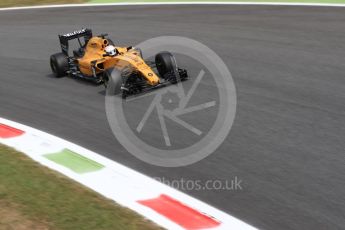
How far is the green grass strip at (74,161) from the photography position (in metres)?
6.75

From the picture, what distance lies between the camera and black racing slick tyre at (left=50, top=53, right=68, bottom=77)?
11.6 m

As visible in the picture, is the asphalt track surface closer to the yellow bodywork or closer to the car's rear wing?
the yellow bodywork

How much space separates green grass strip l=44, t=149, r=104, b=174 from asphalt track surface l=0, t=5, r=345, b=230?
1.35ft

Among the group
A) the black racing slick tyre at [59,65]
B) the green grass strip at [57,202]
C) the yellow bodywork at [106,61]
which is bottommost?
the green grass strip at [57,202]

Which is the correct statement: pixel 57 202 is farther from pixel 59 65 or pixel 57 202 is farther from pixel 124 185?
pixel 59 65

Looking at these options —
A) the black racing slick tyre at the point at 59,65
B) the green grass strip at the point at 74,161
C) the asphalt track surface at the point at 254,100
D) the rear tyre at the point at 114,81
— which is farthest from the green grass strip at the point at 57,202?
the black racing slick tyre at the point at 59,65

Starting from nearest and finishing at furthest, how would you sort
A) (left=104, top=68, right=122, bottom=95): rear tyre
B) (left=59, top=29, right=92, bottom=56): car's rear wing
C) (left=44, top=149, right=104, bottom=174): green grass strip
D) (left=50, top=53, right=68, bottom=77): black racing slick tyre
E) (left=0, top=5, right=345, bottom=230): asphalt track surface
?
(left=0, top=5, right=345, bottom=230): asphalt track surface → (left=44, top=149, right=104, bottom=174): green grass strip → (left=104, top=68, right=122, bottom=95): rear tyre → (left=50, top=53, right=68, bottom=77): black racing slick tyre → (left=59, top=29, right=92, bottom=56): car's rear wing

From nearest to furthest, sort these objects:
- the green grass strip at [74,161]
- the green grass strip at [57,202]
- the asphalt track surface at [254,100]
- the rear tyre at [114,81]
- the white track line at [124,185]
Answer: the green grass strip at [57,202] → the white track line at [124,185] → the asphalt track surface at [254,100] → the green grass strip at [74,161] → the rear tyre at [114,81]

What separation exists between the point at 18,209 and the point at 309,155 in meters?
3.67

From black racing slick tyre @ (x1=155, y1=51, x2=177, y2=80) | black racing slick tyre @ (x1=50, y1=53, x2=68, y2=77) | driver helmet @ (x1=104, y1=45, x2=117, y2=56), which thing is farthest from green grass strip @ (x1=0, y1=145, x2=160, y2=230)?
black racing slick tyre @ (x1=50, y1=53, x2=68, y2=77)

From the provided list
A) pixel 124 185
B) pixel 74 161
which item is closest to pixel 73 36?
pixel 74 161

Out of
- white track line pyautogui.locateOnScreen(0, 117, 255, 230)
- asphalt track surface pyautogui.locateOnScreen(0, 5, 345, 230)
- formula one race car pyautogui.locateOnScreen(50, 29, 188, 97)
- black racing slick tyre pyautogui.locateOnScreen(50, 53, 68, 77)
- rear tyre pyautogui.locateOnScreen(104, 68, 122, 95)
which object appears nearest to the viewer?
white track line pyautogui.locateOnScreen(0, 117, 255, 230)

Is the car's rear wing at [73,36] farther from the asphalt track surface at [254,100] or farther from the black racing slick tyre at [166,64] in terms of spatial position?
the black racing slick tyre at [166,64]

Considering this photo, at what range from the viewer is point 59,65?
11.5 meters
